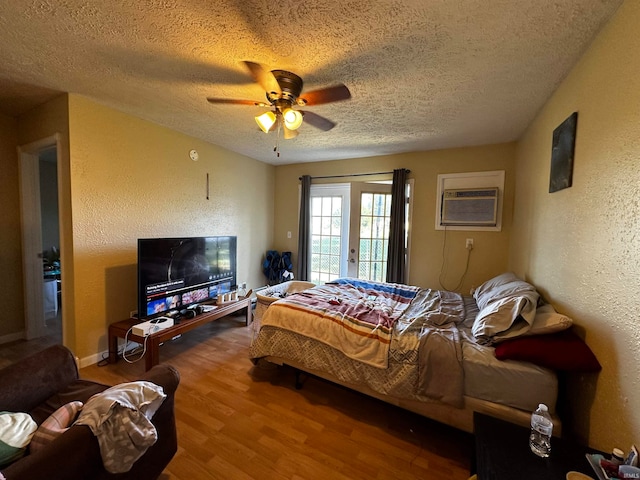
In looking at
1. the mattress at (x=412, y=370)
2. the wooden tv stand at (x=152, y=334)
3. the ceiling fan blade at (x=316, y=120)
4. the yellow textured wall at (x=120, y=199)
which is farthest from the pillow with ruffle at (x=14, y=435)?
the ceiling fan blade at (x=316, y=120)

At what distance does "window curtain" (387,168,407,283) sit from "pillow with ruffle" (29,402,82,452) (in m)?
3.28

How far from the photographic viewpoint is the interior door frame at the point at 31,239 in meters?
2.73

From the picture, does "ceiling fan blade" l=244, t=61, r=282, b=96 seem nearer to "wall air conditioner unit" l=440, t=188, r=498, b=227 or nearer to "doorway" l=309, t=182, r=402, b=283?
"doorway" l=309, t=182, r=402, b=283

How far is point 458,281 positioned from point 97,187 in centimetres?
418

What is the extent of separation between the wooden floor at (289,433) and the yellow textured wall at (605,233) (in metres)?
0.84

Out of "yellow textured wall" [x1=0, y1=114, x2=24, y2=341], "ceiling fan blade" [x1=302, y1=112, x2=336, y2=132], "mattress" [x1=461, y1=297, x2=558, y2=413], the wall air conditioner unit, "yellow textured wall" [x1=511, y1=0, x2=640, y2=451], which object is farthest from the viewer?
the wall air conditioner unit

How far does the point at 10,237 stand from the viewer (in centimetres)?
280

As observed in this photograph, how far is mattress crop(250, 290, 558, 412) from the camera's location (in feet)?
4.70

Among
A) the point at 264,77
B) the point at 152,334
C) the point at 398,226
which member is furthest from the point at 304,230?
the point at 264,77

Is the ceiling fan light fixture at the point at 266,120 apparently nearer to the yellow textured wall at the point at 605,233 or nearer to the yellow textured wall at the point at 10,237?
the yellow textured wall at the point at 605,233

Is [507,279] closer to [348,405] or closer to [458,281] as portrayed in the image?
[458,281]

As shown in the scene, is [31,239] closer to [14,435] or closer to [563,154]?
[14,435]

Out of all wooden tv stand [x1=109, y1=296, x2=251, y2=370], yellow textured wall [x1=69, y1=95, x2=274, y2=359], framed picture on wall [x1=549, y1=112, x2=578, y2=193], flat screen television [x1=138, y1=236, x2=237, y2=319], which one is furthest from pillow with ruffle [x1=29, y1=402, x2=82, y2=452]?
framed picture on wall [x1=549, y1=112, x2=578, y2=193]

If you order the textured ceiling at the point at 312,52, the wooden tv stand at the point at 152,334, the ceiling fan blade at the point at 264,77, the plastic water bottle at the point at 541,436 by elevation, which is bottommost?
the wooden tv stand at the point at 152,334
